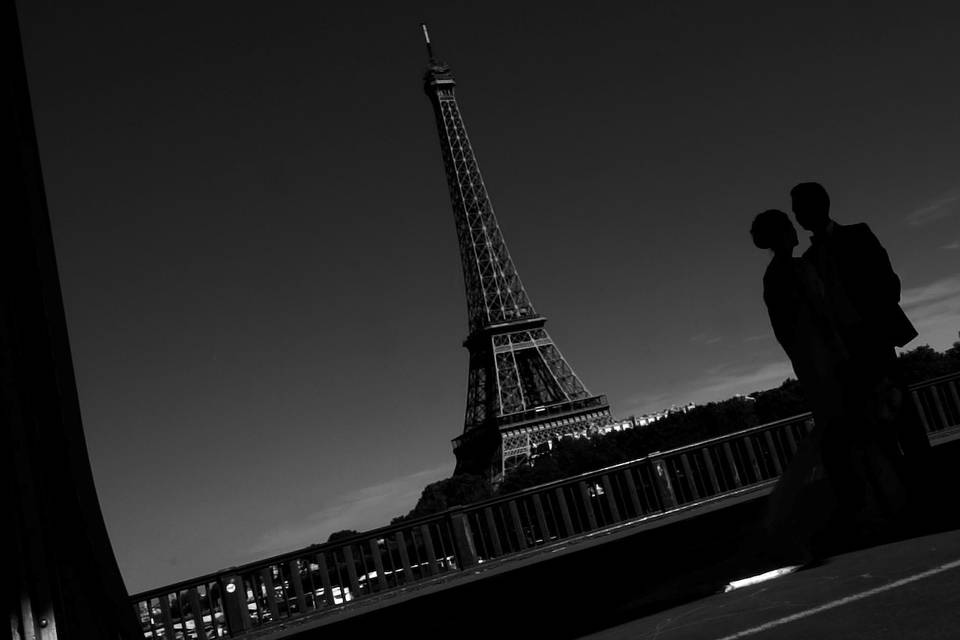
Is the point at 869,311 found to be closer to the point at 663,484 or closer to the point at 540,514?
the point at 540,514

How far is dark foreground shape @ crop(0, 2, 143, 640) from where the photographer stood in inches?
109

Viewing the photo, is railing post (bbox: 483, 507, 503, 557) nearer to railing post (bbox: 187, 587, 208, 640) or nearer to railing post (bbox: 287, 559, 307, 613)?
railing post (bbox: 287, 559, 307, 613)

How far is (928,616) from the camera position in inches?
90.5

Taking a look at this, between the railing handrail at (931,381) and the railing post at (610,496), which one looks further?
the railing handrail at (931,381)

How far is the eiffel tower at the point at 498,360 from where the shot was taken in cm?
4847

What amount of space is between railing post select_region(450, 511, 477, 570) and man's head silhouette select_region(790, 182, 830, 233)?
8.01 metres

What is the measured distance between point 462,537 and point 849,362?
8150 millimetres

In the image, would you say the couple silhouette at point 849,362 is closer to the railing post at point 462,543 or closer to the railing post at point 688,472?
the railing post at point 462,543

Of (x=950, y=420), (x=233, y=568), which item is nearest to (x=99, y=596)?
(x=233, y=568)

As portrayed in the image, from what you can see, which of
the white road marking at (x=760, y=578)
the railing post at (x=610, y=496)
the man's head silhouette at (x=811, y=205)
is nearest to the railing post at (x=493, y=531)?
the railing post at (x=610, y=496)

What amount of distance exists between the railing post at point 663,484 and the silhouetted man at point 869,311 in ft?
28.1

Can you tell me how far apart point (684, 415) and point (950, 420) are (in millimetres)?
43828

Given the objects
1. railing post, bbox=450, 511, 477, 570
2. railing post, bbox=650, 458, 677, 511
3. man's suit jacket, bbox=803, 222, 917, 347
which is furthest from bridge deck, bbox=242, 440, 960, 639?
railing post, bbox=650, 458, 677, 511

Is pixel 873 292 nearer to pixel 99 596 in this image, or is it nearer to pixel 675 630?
pixel 675 630
